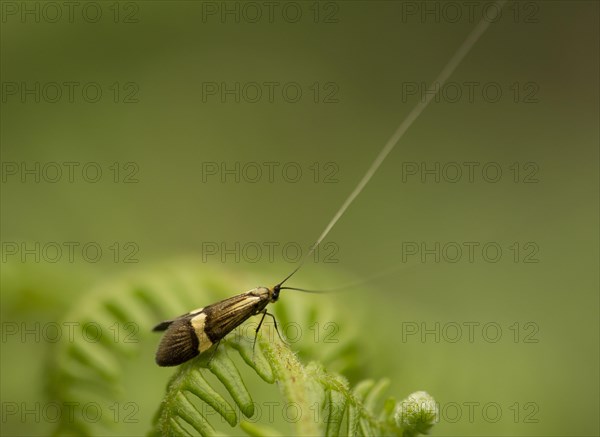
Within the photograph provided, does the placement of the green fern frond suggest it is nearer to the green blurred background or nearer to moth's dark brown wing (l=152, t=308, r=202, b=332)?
moth's dark brown wing (l=152, t=308, r=202, b=332)

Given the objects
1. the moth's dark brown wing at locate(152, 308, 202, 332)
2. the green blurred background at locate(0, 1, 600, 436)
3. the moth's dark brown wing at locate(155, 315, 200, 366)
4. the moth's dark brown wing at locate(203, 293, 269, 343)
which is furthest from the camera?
the green blurred background at locate(0, 1, 600, 436)

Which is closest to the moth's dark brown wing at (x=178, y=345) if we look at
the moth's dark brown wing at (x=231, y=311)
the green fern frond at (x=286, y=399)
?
the moth's dark brown wing at (x=231, y=311)

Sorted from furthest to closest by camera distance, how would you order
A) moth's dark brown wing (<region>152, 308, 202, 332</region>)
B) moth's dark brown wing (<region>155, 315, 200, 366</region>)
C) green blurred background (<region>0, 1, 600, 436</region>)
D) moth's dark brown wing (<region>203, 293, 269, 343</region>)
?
green blurred background (<region>0, 1, 600, 436</region>) < moth's dark brown wing (<region>152, 308, 202, 332</region>) < moth's dark brown wing (<region>203, 293, 269, 343</region>) < moth's dark brown wing (<region>155, 315, 200, 366</region>)

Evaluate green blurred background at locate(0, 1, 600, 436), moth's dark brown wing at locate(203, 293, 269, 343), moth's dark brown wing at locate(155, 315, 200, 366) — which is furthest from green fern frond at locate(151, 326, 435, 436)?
green blurred background at locate(0, 1, 600, 436)

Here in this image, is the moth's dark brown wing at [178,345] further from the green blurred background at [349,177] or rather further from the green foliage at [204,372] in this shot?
the green blurred background at [349,177]

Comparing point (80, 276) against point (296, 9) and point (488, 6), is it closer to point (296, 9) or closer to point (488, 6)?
point (296, 9)

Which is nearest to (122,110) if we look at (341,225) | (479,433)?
(341,225)

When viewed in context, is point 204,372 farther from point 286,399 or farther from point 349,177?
point 349,177
